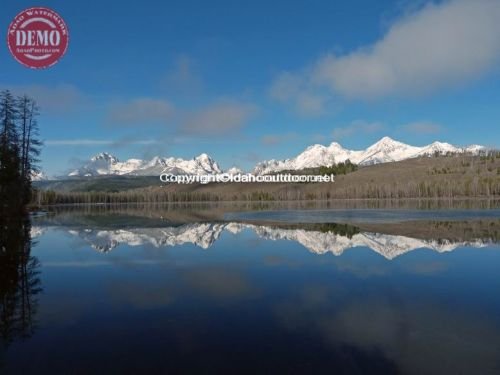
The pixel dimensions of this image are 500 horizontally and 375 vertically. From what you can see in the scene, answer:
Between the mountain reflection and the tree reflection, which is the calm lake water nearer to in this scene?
the tree reflection

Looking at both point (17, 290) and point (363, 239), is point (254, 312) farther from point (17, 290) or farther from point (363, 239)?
point (363, 239)

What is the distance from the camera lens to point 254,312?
15359 millimetres

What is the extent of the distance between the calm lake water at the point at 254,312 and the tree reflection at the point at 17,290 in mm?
63

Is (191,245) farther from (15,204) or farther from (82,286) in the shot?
(15,204)

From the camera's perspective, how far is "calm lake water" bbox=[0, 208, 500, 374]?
1095 centimetres

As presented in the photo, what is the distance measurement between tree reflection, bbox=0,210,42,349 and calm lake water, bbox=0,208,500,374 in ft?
0.21

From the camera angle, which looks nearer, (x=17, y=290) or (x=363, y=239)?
(x=17, y=290)

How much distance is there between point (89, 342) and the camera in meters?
12.5

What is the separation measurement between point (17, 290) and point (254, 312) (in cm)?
1028

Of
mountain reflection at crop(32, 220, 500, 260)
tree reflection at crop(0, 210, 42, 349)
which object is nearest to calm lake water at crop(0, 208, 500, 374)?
tree reflection at crop(0, 210, 42, 349)

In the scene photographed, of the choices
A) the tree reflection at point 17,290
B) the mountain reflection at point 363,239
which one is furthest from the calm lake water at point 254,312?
the mountain reflection at point 363,239

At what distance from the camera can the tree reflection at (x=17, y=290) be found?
13.6 metres

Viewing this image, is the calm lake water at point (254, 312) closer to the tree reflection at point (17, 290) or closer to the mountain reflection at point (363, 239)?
the tree reflection at point (17, 290)

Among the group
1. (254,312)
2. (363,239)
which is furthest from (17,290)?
(363,239)
